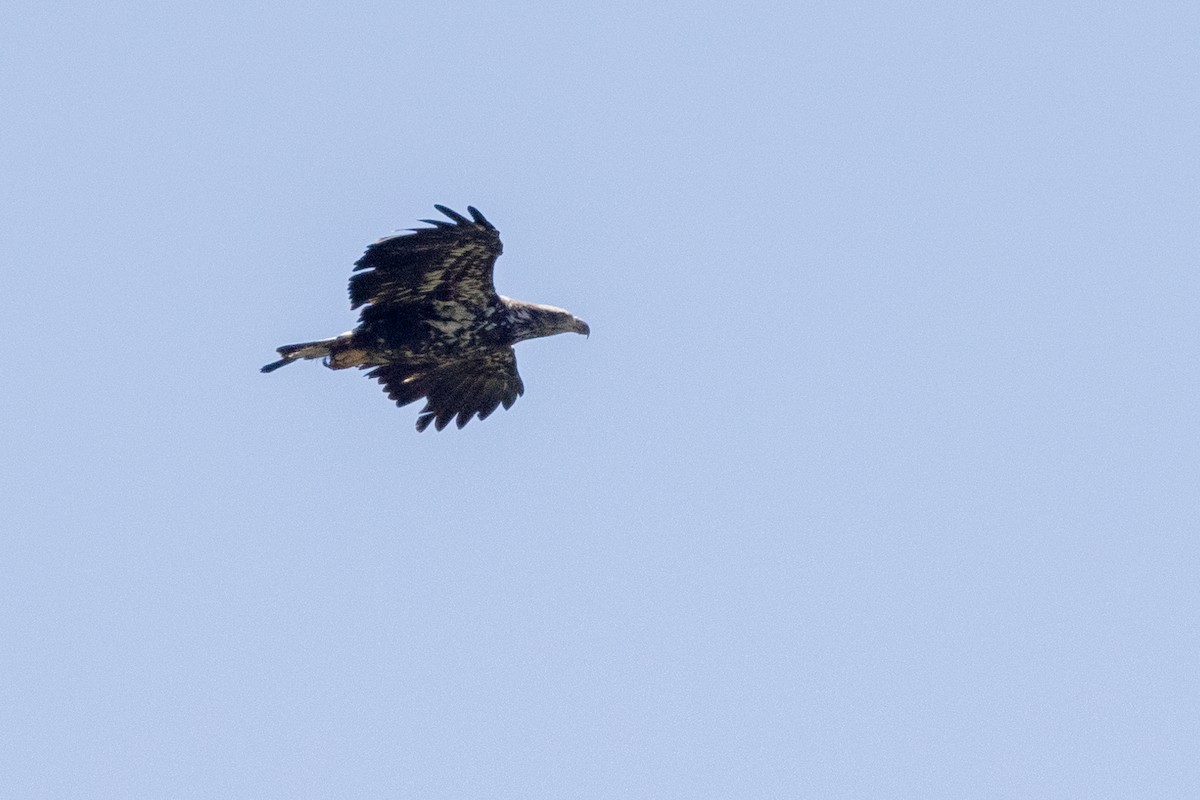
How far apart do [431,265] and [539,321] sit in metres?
2.07

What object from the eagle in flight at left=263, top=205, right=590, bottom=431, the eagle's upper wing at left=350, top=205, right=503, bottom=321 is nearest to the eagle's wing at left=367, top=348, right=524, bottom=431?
the eagle in flight at left=263, top=205, right=590, bottom=431

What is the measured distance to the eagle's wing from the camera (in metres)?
25.2

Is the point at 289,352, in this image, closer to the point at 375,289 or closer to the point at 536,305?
the point at 375,289

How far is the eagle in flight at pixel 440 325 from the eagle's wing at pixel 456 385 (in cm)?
1

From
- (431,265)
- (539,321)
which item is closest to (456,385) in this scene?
(539,321)

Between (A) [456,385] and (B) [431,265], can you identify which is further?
(A) [456,385]

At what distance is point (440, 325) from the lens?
23844 mm

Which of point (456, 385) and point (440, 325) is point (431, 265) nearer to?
point (440, 325)

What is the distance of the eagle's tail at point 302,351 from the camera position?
23453 millimetres

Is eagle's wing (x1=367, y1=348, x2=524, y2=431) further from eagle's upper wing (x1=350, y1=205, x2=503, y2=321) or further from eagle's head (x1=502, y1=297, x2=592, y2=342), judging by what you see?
eagle's upper wing (x1=350, y1=205, x2=503, y2=321)

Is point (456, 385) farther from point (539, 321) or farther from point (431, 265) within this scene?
point (431, 265)

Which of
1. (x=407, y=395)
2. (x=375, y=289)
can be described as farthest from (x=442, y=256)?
(x=407, y=395)

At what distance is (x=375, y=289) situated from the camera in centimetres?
2314

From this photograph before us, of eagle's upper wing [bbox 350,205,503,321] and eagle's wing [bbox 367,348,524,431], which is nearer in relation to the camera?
eagle's upper wing [bbox 350,205,503,321]
